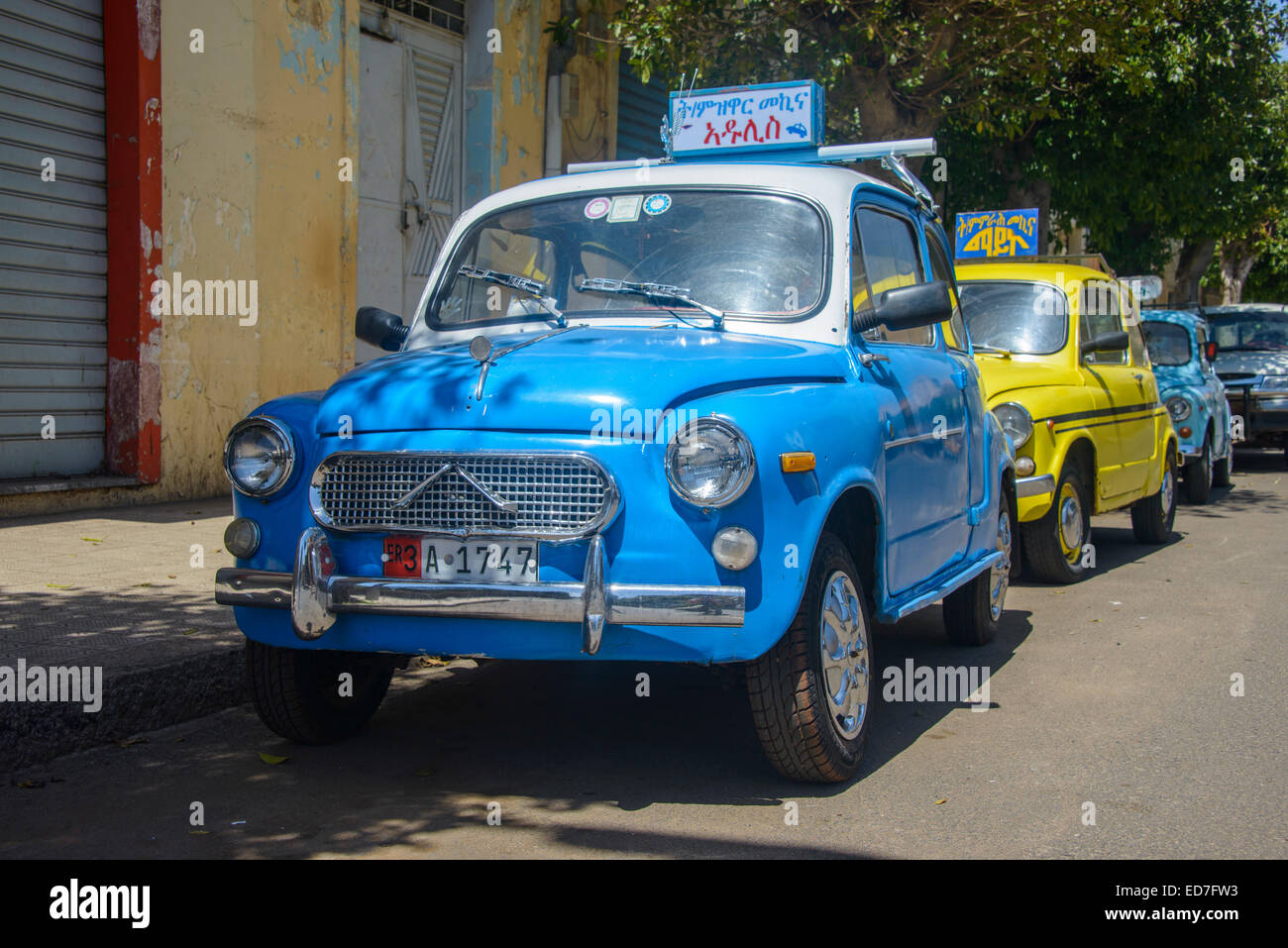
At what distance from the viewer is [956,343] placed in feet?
20.8

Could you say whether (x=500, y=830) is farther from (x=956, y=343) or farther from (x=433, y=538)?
(x=956, y=343)

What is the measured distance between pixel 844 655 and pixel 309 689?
181 cm

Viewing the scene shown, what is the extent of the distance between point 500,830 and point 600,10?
13.1m

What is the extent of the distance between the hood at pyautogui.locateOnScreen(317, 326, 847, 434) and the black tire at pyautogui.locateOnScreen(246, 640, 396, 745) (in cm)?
86

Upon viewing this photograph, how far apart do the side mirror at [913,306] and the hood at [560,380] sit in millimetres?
382

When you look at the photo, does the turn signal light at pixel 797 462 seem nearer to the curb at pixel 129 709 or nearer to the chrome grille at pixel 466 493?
the chrome grille at pixel 466 493

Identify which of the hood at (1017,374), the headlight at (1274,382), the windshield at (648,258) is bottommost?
the hood at (1017,374)

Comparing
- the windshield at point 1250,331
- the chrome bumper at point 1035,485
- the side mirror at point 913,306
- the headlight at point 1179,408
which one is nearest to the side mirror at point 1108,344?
the chrome bumper at point 1035,485

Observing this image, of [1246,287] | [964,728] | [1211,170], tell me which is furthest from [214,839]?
[1246,287]

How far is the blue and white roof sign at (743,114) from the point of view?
727cm

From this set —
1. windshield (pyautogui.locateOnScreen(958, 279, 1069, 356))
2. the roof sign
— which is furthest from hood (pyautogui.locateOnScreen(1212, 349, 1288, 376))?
windshield (pyautogui.locateOnScreen(958, 279, 1069, 356))

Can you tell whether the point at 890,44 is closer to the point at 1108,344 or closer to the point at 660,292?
the point at 1108,344

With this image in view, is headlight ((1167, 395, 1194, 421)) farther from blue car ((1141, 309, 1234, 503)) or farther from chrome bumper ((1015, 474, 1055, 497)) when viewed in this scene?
chrome bumper ((1015, 474, 1055, 497))

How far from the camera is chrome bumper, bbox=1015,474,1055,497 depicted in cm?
773
